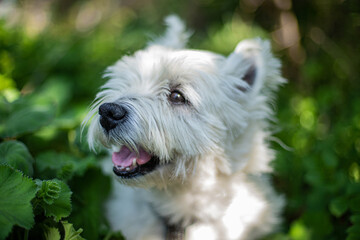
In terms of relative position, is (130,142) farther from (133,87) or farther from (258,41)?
(258,41)

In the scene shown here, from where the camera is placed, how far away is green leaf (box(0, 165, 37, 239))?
161 centimetres

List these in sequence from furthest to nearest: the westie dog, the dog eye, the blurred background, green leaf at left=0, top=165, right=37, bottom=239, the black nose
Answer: the blurred background < the dog eye < the westie dog < the black nose < green leaf at left=0, top=165, right=37, bottom=239

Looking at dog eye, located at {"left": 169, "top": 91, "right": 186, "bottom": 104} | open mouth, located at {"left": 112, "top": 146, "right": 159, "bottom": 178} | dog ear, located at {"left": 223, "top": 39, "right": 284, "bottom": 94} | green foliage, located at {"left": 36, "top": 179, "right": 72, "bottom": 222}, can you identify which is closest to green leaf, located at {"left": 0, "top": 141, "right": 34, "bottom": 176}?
green foliage, located at {"left": 36, "top": 179, "right": 72, "bottom": 222}

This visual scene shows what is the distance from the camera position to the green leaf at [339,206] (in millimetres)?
2469

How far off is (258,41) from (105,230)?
184 cm

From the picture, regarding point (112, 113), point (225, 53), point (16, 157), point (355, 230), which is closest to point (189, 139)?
point (112, 113)

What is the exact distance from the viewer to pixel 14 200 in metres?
1.67

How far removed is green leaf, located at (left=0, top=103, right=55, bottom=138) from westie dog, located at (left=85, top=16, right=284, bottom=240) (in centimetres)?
57

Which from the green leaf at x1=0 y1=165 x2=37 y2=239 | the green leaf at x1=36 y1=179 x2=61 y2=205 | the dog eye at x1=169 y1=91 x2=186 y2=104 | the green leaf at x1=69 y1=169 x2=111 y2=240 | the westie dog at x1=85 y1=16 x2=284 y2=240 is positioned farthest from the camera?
the green leaf at x1=69 y1=169 x2=111 y2=240

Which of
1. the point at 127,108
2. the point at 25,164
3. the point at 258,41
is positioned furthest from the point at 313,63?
the point at 25,164

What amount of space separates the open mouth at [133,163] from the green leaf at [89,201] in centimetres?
47

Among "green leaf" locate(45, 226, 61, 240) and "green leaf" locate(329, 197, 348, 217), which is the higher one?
"green leaf" locate(329, 197, 348, 217)

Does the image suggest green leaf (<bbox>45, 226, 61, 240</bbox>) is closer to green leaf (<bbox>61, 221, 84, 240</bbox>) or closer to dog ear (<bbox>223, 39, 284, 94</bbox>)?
green leaf (<bbox>61, 221, 84, 240</bbox>)

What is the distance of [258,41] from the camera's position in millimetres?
2424
